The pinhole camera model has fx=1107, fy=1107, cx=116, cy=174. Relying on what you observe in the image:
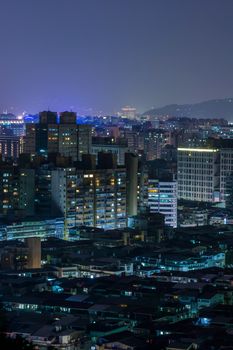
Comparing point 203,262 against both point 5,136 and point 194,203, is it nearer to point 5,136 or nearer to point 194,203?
point 194,203

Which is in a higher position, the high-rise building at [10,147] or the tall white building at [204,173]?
the high-rise building at [10,147]

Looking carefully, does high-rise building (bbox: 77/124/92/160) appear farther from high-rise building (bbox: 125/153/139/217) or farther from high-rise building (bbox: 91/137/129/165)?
high-rise building (bbox: 125/153/139/217)

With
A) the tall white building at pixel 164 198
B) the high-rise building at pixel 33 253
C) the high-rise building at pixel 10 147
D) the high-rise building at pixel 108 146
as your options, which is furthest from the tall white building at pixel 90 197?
the high-rise building at pixel 10 147

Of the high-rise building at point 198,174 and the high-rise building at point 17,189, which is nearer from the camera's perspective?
the high-rise building at point 17,189

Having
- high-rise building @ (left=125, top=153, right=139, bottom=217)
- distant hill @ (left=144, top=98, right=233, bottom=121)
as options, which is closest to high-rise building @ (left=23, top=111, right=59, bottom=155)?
high-rise building @ (left=125, top=153, right=139, bottom=217)

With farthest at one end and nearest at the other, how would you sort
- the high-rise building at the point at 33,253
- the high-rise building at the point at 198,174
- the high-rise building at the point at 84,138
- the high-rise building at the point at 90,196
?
the high-rise building at the point at 198,174, the high-rise building at the point at 84,138, the high-rise building at the point at 90,196, the high-rise building at the point at 33,253

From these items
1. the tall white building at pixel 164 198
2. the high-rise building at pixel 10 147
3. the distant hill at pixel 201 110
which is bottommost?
the tall white building at pixel 164 198

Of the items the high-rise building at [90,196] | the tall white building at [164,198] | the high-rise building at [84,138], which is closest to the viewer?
the high-rise building at [90,196]

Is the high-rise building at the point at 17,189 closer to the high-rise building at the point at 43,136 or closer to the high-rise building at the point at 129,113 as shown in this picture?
the high-rise building at the point at 43,136
